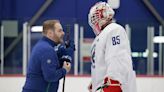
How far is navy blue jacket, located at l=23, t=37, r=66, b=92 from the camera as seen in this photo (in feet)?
10.8

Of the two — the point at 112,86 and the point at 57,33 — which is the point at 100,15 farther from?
the point at 57,33

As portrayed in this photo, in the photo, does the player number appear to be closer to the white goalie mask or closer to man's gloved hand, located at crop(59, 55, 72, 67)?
the white goalie mask

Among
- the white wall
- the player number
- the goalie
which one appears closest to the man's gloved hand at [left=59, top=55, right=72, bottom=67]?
the goalie

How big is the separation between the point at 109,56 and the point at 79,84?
12.3 feet

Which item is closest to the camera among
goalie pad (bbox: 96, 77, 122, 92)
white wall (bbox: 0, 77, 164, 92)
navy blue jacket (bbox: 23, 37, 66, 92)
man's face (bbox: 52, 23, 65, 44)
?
goalie pad (bbox: 96, 77, 122, 92)

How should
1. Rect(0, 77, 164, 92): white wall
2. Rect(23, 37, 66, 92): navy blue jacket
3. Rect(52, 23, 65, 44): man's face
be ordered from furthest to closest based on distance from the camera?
Rect(0, 77, 164, 92): white wall, Rect(52, 23, 65, 44): man's face, Rect(23, 37, 66, 92): navy blue jacket

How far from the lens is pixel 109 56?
2576 mm

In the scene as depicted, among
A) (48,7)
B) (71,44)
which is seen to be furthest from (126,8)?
(71,44)

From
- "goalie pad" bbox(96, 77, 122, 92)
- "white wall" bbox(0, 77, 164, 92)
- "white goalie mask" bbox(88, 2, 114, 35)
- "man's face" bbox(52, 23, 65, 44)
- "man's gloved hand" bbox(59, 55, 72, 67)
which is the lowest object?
"white wall" bbox(0, 77, 164, 92)

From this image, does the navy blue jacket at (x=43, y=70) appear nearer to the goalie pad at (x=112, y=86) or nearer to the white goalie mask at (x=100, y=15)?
the white goalie mask at (x=100, y=15)

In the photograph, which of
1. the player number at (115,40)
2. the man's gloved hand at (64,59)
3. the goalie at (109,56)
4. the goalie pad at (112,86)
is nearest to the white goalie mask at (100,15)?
the goalie at (109,56)

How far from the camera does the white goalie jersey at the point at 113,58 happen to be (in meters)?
2.56

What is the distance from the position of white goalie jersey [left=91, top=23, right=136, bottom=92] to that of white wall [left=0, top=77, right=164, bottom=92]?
11.6 ft

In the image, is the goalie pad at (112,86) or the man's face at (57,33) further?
the man's face at (57,33)
